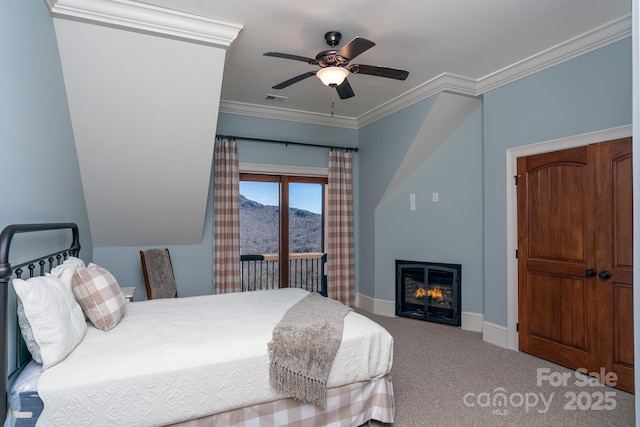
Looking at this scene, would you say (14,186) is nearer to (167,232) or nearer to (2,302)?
(2,302)

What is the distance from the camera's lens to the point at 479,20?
2.88 meters

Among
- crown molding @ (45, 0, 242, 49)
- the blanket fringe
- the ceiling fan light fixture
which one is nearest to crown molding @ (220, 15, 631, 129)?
the ceiling fan light fixture

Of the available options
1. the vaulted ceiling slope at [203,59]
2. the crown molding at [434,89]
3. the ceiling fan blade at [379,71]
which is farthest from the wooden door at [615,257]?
the ceiling fan blade at [379,71]

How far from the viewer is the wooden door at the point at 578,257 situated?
2.92m

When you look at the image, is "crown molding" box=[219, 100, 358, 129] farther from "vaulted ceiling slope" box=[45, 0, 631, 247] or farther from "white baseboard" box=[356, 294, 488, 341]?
"white baseboard" box=[356, 294, 488, 341]

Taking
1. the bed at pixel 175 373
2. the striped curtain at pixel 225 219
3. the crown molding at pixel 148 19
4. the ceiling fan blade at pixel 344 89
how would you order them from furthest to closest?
1. the striped curtain at pixel 225 219
2. the ceiling fan blade at pixel 344 89
3. the crown molding at pixel 148 19
4. the bed at pixel 175 373

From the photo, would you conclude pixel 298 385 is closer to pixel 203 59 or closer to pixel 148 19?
pixel 203 59

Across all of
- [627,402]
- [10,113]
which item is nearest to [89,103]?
[10,113]

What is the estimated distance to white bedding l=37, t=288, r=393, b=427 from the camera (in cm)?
169

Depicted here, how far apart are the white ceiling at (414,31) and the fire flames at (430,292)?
7.85 feet

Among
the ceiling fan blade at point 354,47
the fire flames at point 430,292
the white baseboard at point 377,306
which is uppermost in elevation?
the ceiling fan blade at point 354,47

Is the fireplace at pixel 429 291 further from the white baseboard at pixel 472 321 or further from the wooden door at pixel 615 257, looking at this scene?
the wooden door at pixel 615 257

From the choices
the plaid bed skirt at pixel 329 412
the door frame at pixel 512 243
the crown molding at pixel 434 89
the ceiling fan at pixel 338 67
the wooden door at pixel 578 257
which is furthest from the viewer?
the crown molding at pixel 434 89

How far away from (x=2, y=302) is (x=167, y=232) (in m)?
2.92
